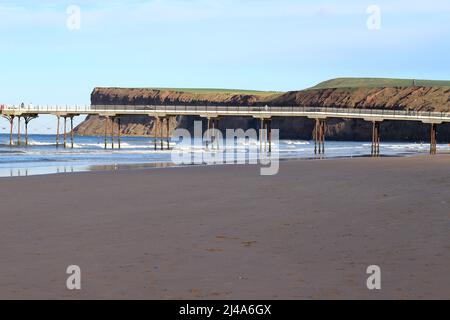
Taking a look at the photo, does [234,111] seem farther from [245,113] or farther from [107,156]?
[107,156]

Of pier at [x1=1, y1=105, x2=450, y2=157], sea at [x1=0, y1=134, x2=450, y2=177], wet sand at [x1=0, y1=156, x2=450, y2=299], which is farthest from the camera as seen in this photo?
pier at [x1=1, y1=105, x2=450, y2=157]

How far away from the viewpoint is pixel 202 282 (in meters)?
8.15

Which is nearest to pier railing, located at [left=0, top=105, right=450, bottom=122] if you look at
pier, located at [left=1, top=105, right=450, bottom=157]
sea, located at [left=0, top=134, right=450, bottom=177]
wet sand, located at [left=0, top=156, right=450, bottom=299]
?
pier, located at [left=1, top=105, right=450, bottom=157]

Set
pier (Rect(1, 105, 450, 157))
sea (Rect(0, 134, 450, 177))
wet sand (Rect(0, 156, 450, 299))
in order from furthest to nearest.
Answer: pier (Rect(1, 105, 450, 157))
sea (Rect(0, 134, 450, 177))
wet sand (Rect(0, 156, 450, 299))

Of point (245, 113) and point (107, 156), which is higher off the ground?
point (245, 113)

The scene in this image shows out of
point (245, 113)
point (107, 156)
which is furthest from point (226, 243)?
point (245, 113)

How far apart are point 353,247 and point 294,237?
1.23 metres

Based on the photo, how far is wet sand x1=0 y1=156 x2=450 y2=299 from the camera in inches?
312

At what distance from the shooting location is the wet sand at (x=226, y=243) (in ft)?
26.0

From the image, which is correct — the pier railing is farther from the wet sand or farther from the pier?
the wet sand

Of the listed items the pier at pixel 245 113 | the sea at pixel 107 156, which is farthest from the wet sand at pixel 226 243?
the pier at pixel 245 113

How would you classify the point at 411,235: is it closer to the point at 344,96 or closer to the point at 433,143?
the point at 433,143

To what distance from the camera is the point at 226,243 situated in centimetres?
1079

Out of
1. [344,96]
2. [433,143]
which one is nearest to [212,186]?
[433,143]
